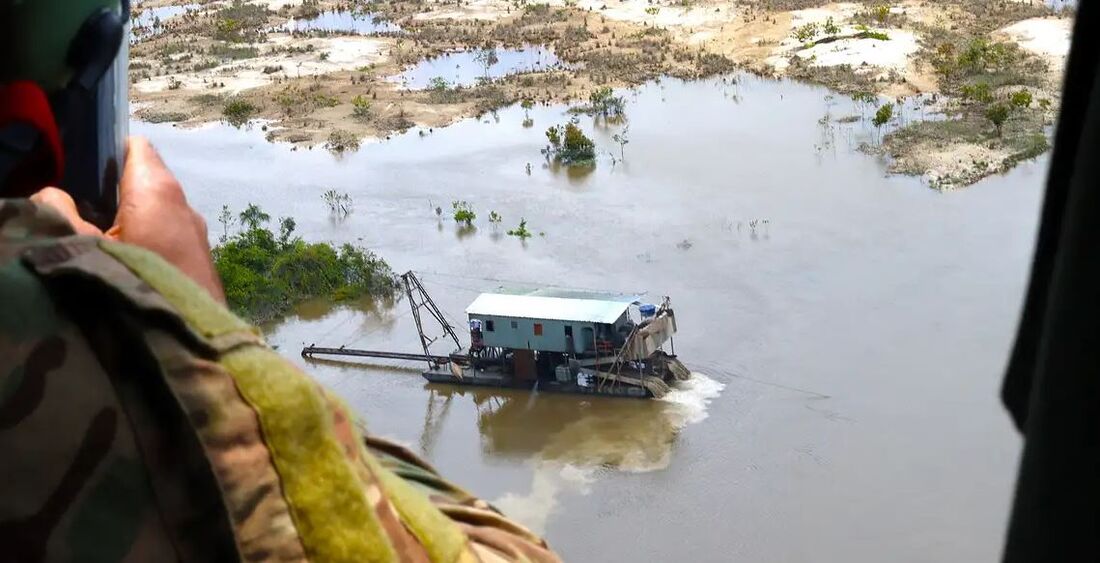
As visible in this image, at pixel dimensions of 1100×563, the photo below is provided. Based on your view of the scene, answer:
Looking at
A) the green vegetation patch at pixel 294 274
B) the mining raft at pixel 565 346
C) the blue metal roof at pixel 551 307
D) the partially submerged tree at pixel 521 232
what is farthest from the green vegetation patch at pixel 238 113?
the blue metal roof at pixel 551 307

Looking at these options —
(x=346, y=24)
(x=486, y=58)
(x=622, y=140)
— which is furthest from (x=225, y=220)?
(x=346, y=24)

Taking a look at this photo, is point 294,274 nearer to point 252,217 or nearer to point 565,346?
point 252,217

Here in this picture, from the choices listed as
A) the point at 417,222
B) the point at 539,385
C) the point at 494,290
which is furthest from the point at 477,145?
the point at 539,385

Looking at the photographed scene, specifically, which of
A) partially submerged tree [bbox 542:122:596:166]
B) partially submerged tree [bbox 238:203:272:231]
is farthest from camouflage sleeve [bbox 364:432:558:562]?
partially submerged tree [bbox 542:122:596:166]

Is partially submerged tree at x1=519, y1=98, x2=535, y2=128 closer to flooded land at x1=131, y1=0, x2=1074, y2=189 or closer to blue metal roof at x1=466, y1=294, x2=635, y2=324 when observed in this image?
flooded land at x1=131, y1=0, x2=1074, y2=189

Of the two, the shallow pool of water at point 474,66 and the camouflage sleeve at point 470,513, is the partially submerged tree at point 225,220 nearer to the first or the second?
the shallow pool of water at point 474,66

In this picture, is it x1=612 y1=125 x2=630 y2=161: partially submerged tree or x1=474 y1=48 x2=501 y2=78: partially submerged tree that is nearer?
x1=612 y1=125 x2=630 y2=161: partially submerged tree
